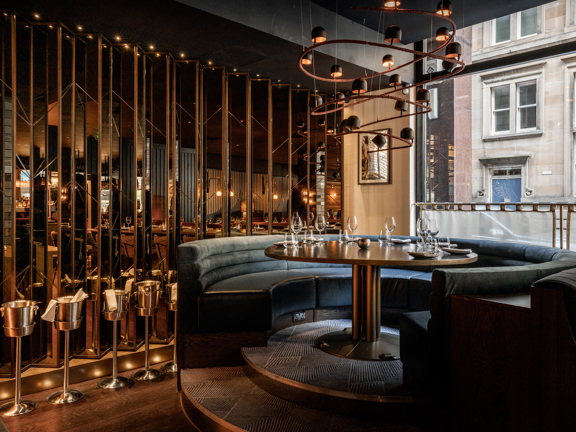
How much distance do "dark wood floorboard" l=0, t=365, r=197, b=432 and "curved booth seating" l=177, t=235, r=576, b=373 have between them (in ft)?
1.11

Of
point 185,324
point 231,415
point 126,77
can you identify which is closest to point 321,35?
point 126,77

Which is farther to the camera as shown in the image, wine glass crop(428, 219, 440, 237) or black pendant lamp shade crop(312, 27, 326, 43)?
wine glass crop(428, 219, 440, 237)

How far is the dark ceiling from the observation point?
336cm

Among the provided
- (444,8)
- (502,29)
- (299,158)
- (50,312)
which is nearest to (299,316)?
(50,312)

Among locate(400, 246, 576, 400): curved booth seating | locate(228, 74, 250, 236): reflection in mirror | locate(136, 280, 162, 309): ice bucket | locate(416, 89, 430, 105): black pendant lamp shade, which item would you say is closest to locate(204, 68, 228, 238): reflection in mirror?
locate(228, 74, 250, 236): reflection in mirror

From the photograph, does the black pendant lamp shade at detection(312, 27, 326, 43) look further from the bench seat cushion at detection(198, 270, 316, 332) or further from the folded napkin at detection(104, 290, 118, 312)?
the folded napkin at detection(104, 290, 118, 312)

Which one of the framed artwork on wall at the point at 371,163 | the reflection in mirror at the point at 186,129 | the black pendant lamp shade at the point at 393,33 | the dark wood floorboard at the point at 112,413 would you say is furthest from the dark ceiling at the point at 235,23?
the dark wood floorboard at the point at 112,413

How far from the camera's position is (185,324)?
9.90 feet

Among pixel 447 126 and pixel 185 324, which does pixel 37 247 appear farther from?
pixel 447 126

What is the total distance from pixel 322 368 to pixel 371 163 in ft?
12.8

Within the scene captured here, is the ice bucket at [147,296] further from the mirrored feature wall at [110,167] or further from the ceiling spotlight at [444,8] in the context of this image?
the ceiling spotlight at [444,8]

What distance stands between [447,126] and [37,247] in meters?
5.20

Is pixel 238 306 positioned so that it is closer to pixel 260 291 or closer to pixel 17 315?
pixel 260 291

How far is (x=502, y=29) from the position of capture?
4926 mm
